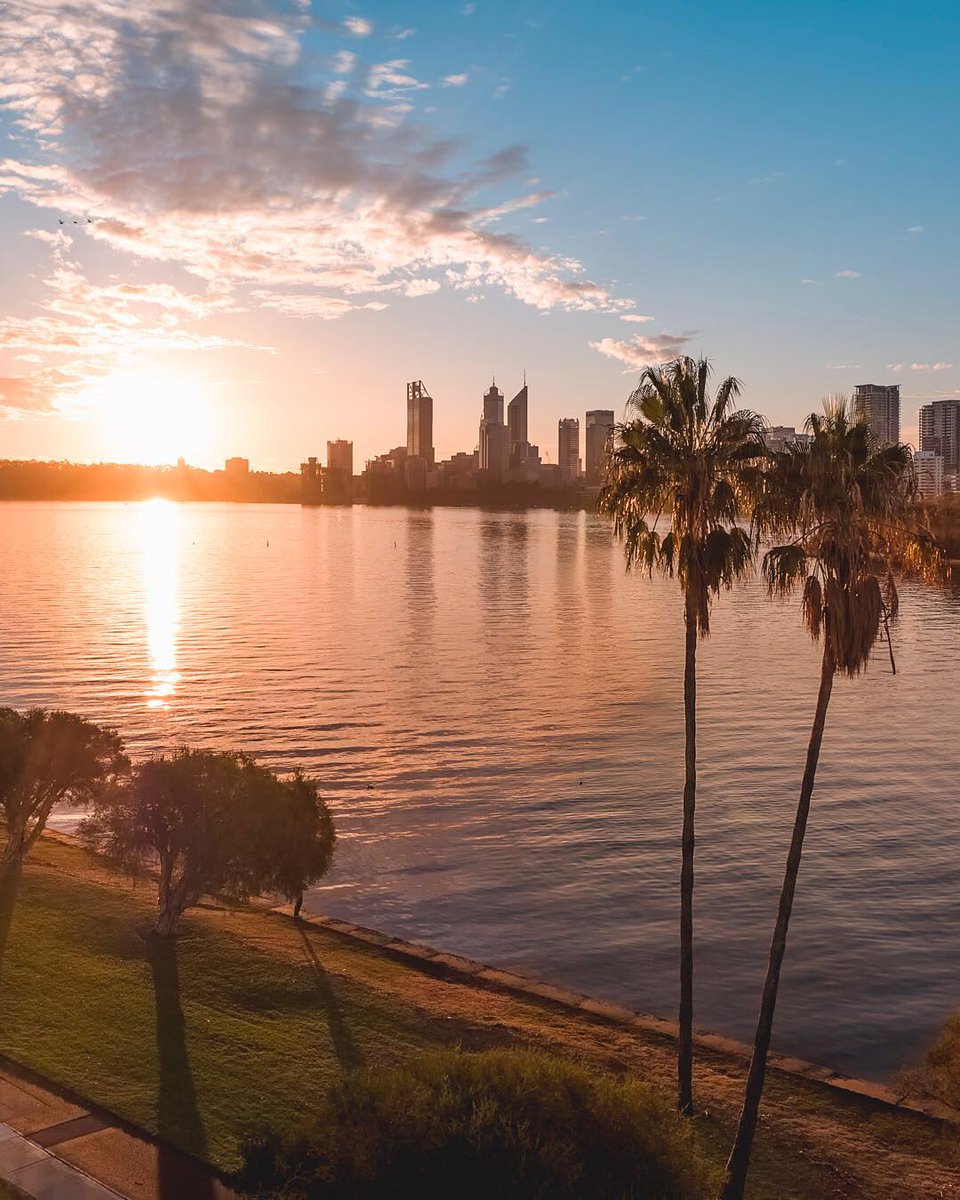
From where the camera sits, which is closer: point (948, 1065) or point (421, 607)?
point (948, 1065)

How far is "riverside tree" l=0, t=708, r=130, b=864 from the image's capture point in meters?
31.2

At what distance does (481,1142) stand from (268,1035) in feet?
38.8

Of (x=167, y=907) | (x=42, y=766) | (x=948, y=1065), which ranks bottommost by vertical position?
(x=948, y=1065)

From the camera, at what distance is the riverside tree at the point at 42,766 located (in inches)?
1229

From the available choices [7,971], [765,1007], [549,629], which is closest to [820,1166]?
[765,1007]

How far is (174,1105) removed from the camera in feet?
58.0

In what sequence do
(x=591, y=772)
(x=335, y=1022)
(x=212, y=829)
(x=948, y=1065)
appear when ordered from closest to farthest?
1. (x=948, y=1065)
2. (x=335, y=1022)
3. (x=212, y=829)
4. (x=591, y=772)

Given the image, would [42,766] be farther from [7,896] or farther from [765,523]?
[765,523]

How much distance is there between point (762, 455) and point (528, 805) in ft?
99.7

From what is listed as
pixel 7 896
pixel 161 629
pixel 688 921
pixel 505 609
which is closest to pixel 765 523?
pixel 688 921

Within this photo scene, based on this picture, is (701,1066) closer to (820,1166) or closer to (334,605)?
(820,1166)

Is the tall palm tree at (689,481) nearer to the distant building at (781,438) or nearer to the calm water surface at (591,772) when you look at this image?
the distant building at (781,438)

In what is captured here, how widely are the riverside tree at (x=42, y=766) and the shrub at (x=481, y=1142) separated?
2154 cm

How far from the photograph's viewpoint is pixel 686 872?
20.8 m
